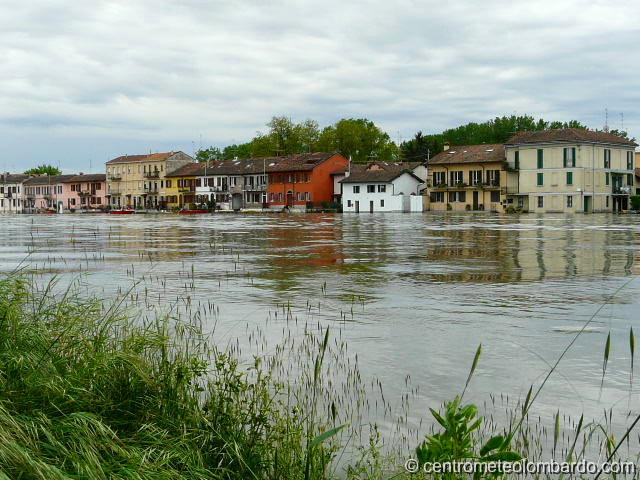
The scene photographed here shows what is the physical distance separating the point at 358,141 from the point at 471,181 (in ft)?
127

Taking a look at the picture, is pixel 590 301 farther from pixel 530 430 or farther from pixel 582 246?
pixel 582 246

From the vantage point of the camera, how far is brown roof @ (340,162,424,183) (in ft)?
323

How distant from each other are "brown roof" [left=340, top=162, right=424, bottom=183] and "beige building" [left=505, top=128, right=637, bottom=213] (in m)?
14.9

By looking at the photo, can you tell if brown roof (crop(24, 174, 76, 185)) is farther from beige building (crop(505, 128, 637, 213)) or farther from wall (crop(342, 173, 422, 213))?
beige building (crop(505, 128, 637, 213))

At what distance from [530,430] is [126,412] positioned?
10.6 ft

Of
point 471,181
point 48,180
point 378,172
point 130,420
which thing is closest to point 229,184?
point 378,172

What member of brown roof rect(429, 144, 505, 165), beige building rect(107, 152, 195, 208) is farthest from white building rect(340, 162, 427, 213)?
beige building rect(107, 152, 195, 208)

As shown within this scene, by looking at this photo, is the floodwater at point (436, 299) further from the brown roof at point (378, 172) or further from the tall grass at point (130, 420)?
the brown roof at point (378, 172)

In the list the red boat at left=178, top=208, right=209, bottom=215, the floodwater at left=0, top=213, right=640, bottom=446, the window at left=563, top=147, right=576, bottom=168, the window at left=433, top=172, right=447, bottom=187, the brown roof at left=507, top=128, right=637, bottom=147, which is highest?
the brown roof at left=507, top=128, right=637, bottom=147

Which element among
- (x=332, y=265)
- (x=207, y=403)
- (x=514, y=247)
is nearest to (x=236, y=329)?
(x=207, y=403)

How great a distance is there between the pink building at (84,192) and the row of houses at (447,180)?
18.3 m

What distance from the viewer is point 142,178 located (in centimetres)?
14288

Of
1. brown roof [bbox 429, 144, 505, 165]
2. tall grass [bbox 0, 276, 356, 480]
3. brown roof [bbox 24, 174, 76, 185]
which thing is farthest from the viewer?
brown roof [bbox 24, 174, 76, 185]

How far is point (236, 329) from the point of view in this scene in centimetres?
1072
